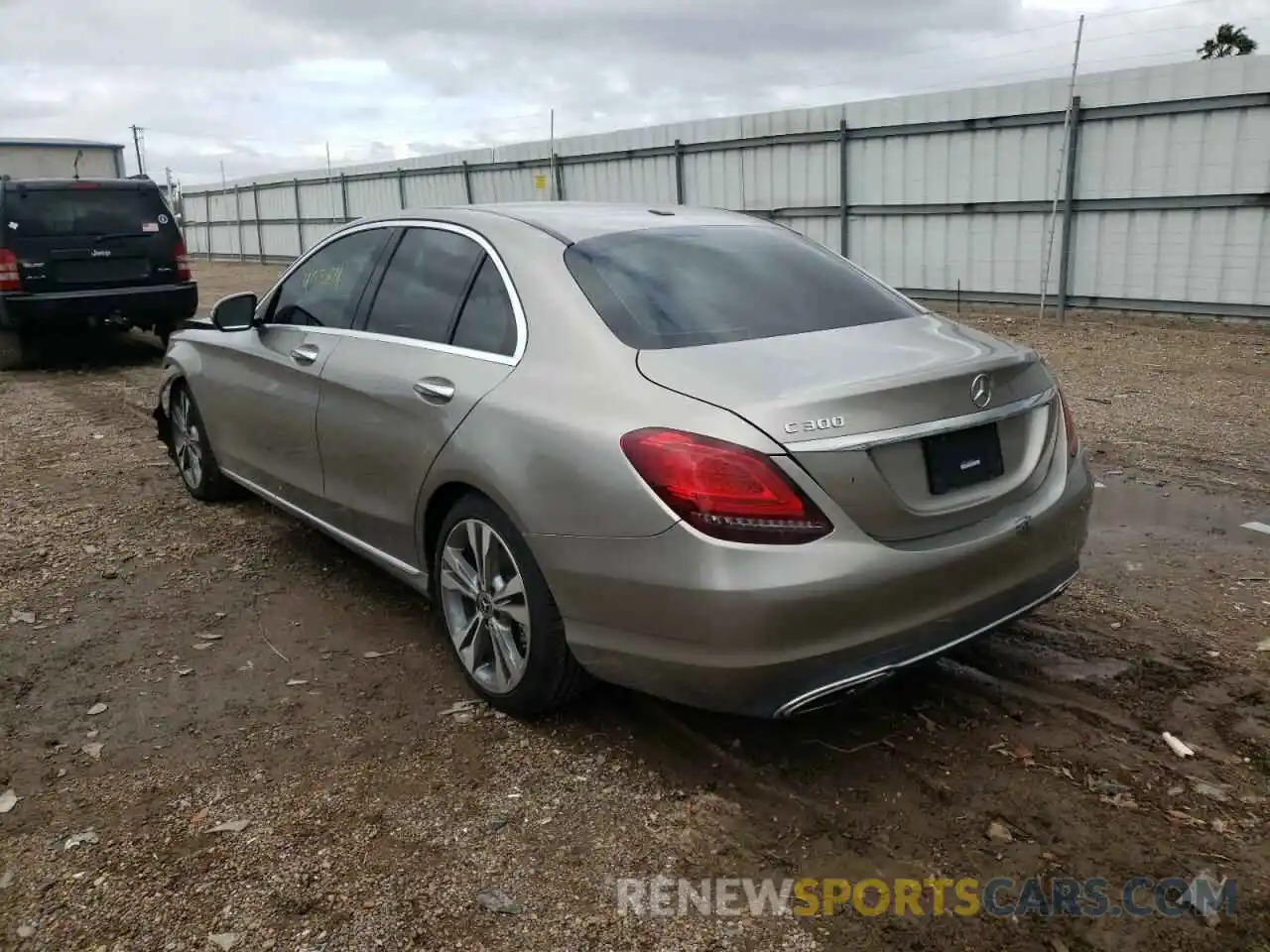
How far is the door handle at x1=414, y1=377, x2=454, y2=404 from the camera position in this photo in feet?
11.2

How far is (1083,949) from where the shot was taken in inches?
90.4

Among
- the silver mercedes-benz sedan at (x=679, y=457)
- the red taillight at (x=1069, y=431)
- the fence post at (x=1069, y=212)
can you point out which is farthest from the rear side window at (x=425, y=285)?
the fence post at (x=1069, y=212)

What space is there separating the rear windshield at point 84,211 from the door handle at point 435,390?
8.87 meters

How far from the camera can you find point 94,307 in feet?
35.6

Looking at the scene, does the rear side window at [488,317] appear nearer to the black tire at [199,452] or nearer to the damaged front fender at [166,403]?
the black tire at [199,452]

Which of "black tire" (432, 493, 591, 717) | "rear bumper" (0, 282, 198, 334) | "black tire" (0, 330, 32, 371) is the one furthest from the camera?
"black tire" (0, 330, 32, 371)

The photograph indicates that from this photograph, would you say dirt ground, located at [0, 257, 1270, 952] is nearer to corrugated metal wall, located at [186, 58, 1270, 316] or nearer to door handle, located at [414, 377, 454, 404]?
door handle, located at [414, 377, 454, 404]

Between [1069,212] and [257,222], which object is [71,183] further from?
[257,222]

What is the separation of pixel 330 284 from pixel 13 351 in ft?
29.3

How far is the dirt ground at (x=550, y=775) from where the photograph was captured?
2.48m

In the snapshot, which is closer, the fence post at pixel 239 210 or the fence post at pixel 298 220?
the fence post at pixel 298 220

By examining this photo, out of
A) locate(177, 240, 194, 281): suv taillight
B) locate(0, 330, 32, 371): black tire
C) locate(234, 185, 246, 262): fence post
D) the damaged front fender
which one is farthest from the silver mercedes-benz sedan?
locate(234, 185, 246, 262): fence post

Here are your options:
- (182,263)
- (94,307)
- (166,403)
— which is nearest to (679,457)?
(166,403)

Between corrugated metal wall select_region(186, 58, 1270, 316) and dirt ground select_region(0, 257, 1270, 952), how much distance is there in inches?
295
